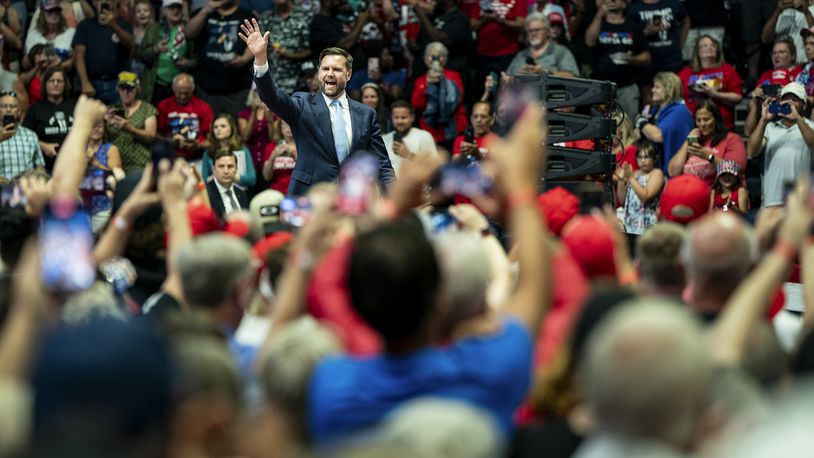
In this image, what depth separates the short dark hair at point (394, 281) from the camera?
2891 mm

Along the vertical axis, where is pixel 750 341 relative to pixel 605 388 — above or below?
below

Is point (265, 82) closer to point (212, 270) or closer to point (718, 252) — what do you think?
point (212, 270)

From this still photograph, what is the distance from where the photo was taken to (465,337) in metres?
3.10

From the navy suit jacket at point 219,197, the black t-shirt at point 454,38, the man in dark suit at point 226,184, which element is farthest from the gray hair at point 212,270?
the black t-shirt at point 454,38

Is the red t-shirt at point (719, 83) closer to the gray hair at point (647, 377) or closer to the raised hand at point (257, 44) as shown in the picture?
the raised hand at point (257, 44)

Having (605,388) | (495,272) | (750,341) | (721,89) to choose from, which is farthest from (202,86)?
(605,388)

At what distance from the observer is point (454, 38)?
1300 centimetres

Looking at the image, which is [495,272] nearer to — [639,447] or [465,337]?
[465,337]

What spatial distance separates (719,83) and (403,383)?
976 cm

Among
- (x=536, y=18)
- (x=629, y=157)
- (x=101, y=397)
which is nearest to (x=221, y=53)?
(x=536, y=18)

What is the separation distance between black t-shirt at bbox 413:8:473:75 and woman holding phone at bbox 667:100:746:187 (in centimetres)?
284

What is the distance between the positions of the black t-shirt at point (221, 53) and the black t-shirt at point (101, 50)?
941 millimetres

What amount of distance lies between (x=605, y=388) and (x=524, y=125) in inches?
41.9

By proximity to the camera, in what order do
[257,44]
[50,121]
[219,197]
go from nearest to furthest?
1. [257,44]
2. [219,197]
3. [50,121]
